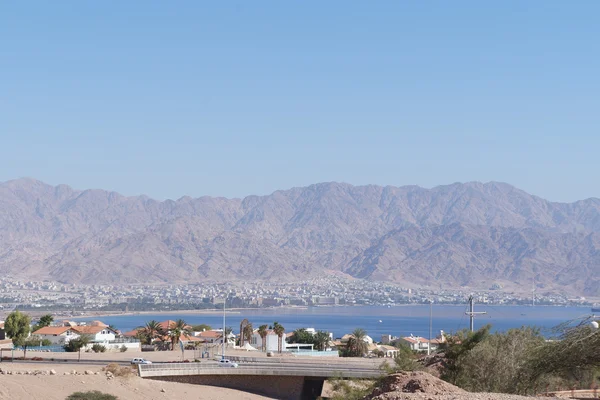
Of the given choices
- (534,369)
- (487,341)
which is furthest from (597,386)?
(534,369)

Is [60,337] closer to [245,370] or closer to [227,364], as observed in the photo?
[227,364]

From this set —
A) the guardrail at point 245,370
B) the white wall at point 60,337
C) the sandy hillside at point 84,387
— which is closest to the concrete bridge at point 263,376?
the guardrail at point 245,370

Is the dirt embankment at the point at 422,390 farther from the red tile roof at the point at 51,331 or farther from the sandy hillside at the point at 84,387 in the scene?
the red tile roof at the point at 51,331

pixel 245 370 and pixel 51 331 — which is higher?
pixel 51 331

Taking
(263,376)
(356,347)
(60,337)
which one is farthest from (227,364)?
(60,337)

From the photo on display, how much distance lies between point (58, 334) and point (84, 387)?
148ft

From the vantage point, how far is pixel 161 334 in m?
85.8

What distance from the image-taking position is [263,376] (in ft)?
181

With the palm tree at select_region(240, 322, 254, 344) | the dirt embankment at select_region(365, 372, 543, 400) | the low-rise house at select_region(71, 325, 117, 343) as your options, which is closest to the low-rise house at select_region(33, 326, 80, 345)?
the low-rise house at select_region(71, 325, 117, 343)

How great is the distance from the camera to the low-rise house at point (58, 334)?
88.6 meters

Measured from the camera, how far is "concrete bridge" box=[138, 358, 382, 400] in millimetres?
53781

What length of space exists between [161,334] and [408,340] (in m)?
28.1

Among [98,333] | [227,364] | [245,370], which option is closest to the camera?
[245,370]

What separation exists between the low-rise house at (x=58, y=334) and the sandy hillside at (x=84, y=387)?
35.7 metres
